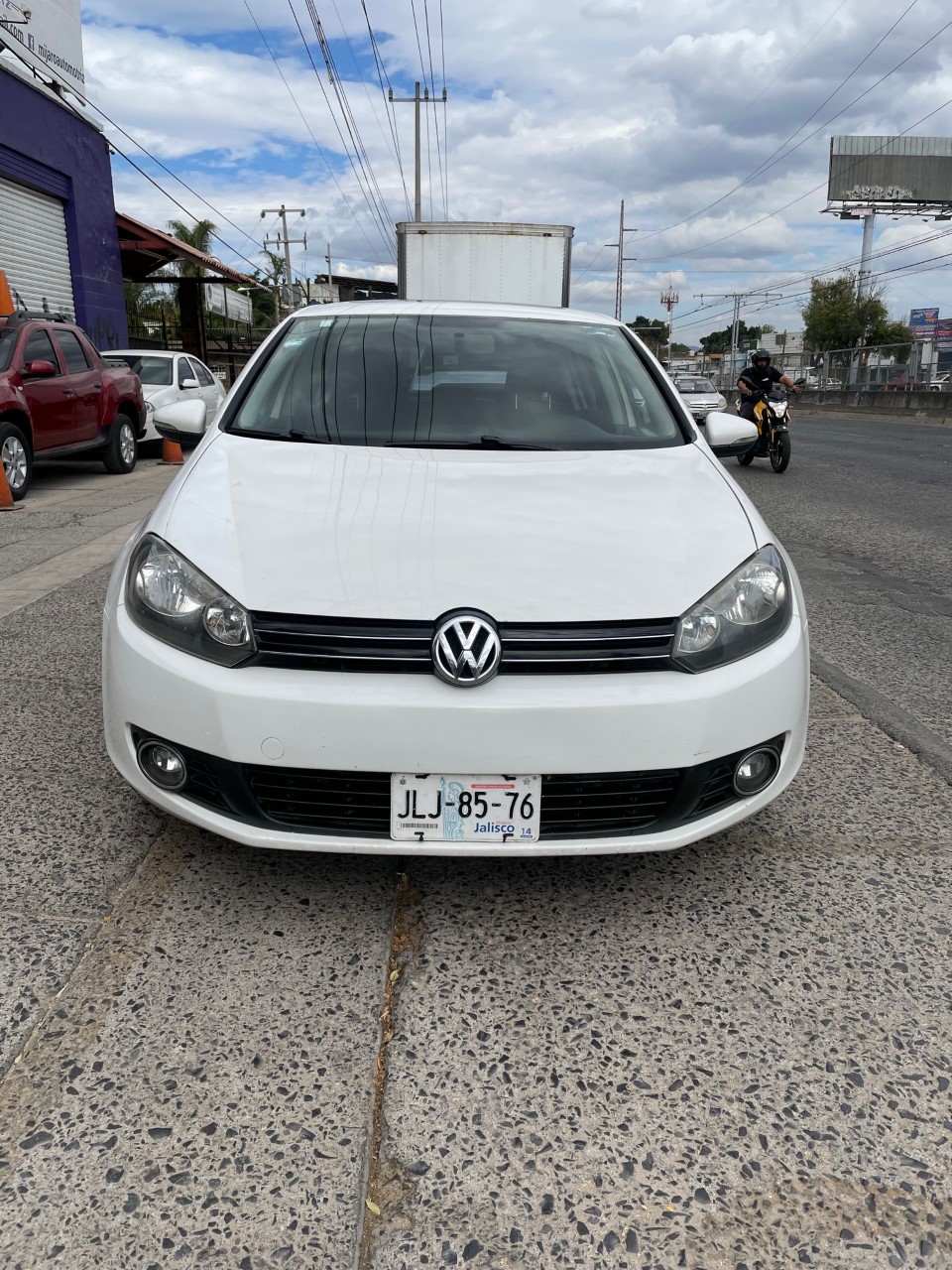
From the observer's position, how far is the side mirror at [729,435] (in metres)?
3.85

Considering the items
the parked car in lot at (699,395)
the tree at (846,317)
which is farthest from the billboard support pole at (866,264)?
the parked car in lot at (699,395)

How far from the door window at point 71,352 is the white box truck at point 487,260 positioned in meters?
4.11

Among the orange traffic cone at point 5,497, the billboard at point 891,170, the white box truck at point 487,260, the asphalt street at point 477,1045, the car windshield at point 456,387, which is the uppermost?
the billboard at point 891,170

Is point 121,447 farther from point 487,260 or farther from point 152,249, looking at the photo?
point 152,249

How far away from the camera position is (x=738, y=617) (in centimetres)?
243

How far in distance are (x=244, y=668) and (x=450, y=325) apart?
79.7 inches

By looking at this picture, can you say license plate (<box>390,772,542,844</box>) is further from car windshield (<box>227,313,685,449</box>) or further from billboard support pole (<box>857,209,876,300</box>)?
billboard support pole (<box>857,209,876,300</box>)

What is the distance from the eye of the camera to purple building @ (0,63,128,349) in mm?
16047

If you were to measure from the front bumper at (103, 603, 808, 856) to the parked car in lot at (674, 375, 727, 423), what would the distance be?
765 inches

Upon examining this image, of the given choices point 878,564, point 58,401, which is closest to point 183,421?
point 878,564

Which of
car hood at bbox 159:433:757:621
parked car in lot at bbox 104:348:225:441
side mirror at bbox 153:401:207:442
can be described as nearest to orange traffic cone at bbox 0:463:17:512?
parked car in lot at bbox 104:348:225:441

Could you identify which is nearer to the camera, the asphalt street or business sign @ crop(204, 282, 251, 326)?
the asphalt street

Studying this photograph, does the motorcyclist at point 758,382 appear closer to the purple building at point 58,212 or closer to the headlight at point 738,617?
the headlight at point 738,617

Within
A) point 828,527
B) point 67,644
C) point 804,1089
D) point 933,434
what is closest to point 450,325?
point 67,644
